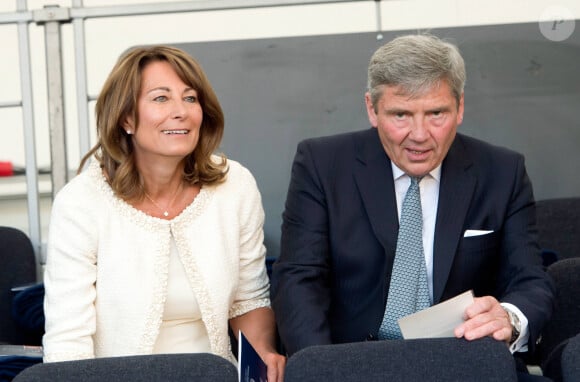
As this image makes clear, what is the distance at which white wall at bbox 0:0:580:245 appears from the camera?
4.58 meters

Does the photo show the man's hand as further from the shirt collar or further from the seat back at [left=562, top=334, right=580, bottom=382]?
the shirt collar

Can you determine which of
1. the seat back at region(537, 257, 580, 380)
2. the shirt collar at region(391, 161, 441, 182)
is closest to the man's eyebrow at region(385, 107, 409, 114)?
the shirt collar at region(391, 161, 441, 182)

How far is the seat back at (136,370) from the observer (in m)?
2.26

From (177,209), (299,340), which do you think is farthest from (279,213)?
(299,340)

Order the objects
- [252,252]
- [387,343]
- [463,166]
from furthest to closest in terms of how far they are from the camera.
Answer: [252,252], [463,166], [387,343]

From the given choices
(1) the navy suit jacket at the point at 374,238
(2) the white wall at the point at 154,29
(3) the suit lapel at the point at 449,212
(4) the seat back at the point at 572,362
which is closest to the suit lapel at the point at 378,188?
(1) the navy suit jacket at the point at 374,238

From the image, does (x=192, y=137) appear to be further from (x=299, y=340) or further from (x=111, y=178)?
(x=299, y=340)

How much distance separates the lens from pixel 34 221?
475cm

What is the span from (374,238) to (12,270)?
199 centimetres

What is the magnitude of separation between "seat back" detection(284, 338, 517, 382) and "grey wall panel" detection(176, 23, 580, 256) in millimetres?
2390

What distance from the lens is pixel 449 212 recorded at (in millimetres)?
3035

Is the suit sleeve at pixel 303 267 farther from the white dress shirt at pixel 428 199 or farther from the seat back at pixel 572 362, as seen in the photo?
the seat back at pixel 572 362

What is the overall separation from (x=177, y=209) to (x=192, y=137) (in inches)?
9.5

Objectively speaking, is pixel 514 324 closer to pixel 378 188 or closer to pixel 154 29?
pixel 378 188
